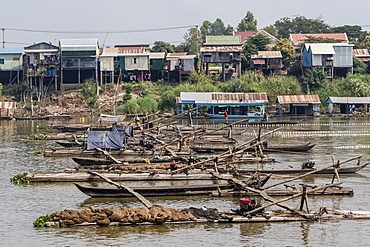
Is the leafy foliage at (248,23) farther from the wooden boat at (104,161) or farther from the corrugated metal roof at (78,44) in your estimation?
the wooden boat at (104,161)

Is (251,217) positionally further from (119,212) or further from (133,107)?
(133,107)

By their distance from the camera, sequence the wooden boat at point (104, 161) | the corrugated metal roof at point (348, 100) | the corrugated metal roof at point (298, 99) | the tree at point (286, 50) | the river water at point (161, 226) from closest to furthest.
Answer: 1. the river water at point (161, 226)
2. the wooden boat at point (104, 161)
3. the corrugated metal roof at point (298, 99)
4. the corrugated metal roof at point (348, 100)
5. the tree at point (286, 50)

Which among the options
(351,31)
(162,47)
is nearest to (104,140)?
(162,47)

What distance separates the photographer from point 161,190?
21.1 m

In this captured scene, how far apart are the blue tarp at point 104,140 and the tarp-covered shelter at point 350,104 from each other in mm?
34918

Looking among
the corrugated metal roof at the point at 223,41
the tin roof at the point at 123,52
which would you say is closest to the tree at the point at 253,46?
the corrugated metal roof at the point at 223,41

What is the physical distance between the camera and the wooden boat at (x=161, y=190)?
20.6 m

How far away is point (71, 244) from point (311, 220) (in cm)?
704

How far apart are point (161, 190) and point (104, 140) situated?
9.91m

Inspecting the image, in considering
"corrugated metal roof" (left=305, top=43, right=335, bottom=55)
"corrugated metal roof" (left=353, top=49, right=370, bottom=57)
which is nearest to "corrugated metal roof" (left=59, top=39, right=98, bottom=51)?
"corrugated metal roof" (left=305, top=43, right=335, bottom=55)

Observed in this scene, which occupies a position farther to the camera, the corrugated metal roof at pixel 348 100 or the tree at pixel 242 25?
the tree at pixel 242 25

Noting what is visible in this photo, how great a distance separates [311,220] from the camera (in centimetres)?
1758

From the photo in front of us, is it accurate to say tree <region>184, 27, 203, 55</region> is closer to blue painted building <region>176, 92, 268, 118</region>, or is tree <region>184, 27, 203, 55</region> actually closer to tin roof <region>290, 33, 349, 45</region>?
tin roof <region>290, 33, 349, 45</region>

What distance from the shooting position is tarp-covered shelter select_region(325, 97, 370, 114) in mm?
59969
